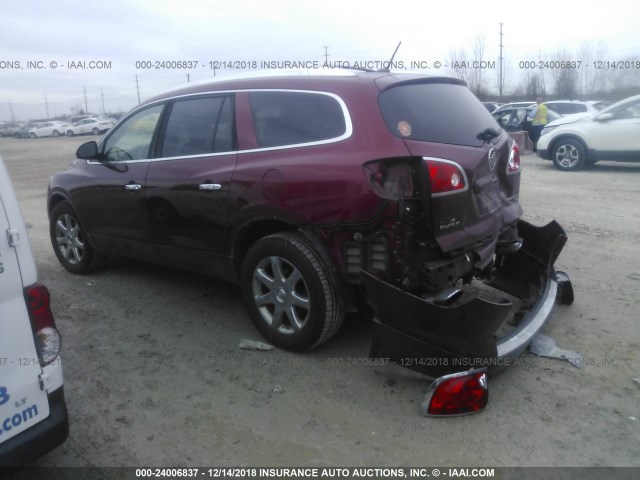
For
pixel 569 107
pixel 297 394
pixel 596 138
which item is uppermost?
pixel 569 107

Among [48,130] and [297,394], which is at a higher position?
[48,130]

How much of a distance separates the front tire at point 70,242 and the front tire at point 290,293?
2.31m

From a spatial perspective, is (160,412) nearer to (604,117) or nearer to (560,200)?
(560,200)

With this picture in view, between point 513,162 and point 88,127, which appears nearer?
point 513,162

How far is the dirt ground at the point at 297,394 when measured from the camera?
2.92 m

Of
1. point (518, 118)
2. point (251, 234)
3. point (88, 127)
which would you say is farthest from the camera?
point (88, 127)

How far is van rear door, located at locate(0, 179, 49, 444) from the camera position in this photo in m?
2.37

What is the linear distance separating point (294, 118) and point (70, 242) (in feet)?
10.1

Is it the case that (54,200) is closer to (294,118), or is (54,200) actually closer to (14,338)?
(294,118)

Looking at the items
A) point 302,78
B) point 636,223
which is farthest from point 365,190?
point 636,223

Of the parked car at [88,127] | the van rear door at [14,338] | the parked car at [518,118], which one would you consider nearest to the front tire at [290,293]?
the van rear door at [14,338]

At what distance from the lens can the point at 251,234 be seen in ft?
13.3

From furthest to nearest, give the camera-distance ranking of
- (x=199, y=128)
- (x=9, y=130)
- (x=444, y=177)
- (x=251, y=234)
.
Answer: (x=9, y=130)
(x=199, y=128)
(x=251, y=234)
(x=444, y=177)

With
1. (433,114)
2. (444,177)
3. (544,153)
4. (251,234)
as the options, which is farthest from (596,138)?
(251,234)
